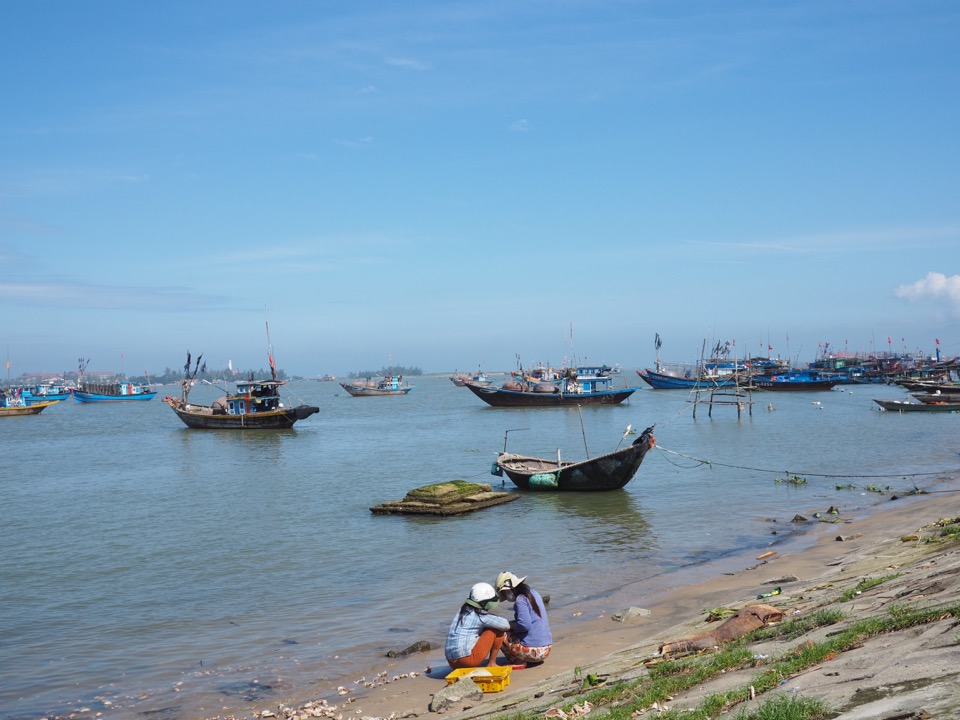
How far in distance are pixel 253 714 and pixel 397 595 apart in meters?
5.44

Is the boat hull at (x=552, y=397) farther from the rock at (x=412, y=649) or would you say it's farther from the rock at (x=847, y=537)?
the rock at (x=412, y=649)

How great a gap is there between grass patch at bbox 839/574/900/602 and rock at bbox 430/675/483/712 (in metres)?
4.16

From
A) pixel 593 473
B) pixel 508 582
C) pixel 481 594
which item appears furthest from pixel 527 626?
pixel 593 473

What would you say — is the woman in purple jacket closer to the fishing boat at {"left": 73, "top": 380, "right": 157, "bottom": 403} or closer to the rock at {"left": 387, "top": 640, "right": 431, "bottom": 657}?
the rock at {"left": 387, "top": 640, "right": 431, "bottom": 657}

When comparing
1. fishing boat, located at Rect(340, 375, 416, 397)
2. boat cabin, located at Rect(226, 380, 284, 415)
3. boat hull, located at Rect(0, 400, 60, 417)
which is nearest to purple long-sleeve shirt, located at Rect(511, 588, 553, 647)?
boat cabin, located at Rect(226, 380, 284, 415)

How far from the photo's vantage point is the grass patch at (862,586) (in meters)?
9.09

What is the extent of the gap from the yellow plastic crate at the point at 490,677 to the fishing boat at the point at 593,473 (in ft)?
51.4

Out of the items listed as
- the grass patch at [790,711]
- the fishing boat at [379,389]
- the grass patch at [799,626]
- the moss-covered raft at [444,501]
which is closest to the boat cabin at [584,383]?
the moss-covered raft at [444,501]

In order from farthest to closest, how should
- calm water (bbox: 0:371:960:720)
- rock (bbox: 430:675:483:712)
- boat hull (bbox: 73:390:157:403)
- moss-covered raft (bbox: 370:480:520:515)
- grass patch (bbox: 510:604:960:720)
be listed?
boat hull (bbox: 73:390:157:403) < moss-covered raft (bbox: 370:480:520:515) < calm water (bbox: 0:371:960:720) < rock (bbox: 430:675:483:712) < grass patch (bbox: 510:604:960:720)

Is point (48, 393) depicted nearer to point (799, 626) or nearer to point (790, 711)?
point (799, 626)

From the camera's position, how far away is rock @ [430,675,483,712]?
8.77 meters

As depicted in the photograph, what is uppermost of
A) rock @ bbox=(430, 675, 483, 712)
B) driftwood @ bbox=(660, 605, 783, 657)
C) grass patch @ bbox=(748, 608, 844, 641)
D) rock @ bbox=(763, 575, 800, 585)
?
grass patch @ bbox=(748, 608, 844, 641)

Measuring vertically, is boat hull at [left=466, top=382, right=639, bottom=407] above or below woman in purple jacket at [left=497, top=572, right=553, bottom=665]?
above

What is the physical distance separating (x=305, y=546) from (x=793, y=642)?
14565 mm
